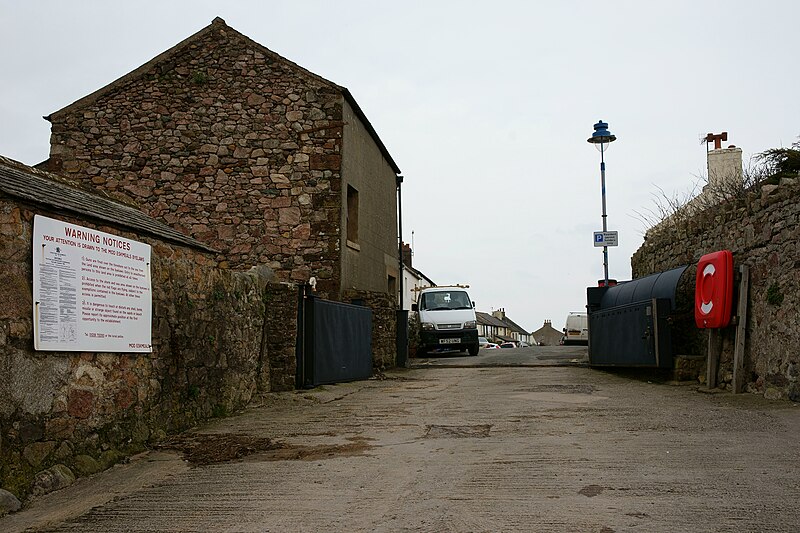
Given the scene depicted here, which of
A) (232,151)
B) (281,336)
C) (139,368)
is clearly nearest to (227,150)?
(232,151)

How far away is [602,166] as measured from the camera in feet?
77.9

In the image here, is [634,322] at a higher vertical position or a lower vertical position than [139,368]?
higher

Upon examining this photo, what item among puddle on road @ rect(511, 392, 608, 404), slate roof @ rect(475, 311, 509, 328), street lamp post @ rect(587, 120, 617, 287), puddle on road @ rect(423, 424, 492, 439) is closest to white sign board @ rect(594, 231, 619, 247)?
street lamp post @ rect(587, 120, 617, 287)

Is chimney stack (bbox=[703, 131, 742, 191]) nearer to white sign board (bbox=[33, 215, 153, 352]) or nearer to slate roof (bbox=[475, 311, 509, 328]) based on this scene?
white sign board (bbox=[33, 215, 153, 352])

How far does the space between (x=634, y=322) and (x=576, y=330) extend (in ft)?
81.6

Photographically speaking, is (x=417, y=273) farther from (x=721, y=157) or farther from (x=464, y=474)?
(x=464, y=474)

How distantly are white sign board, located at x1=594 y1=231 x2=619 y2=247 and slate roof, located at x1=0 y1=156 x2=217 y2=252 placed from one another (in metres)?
15.4

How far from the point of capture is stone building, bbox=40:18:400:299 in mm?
16891

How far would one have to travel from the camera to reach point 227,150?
1738 cm

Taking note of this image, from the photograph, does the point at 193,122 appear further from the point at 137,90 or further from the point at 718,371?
the point at 718,371

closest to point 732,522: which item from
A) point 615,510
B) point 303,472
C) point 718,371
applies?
point 615,510

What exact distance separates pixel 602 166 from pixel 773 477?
19.1 m

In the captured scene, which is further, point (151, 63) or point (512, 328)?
point (512, 328)

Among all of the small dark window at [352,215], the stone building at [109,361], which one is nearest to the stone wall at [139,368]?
the stone building at [109,361]
